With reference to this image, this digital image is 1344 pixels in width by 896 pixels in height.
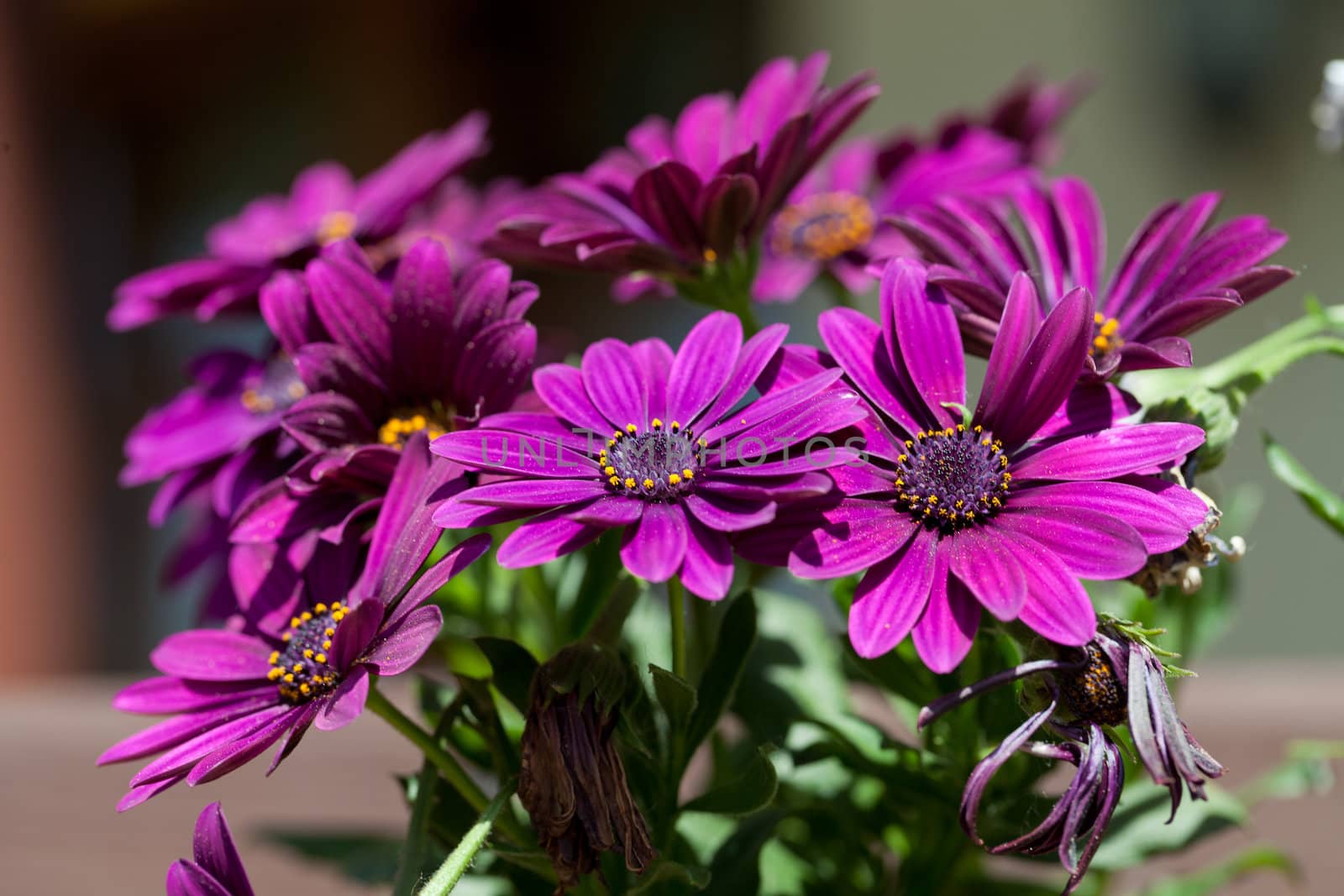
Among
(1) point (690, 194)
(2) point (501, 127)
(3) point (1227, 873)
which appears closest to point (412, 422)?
(1) point (690, 194)

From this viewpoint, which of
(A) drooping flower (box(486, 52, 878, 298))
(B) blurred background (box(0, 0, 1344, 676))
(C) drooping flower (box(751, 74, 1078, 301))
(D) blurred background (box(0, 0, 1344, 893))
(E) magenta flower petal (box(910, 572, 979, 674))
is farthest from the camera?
(B) blurred background (box(0, 0, 1344, 676))

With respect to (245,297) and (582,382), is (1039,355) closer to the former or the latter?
(582,382)

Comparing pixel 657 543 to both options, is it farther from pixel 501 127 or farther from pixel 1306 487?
pixel 501 127

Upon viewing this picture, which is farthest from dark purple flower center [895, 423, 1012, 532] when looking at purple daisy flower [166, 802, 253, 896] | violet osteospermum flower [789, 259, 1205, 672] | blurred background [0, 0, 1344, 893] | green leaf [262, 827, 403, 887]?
blurred background [0, 0, 1344, 893]

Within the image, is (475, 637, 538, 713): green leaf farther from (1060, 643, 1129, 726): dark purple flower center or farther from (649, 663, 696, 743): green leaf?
(1060, 643, 1129, 726): dark purple flower center

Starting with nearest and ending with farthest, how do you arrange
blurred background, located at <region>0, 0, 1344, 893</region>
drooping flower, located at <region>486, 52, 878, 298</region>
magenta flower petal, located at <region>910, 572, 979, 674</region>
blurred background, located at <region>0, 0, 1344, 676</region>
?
magenta flower petal, located at <region>910, 572, 979, 674</region>
drooping flower, located at <region>486, 52, 878, 298</region>
blurred background, located at <region>0, 0, 1344, 893</region>
blurred background, located at <region>0, 0, 1344, 676</region>

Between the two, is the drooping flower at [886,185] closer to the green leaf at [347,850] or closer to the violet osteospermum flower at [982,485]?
the violet osteospermum flower at [982,485]
